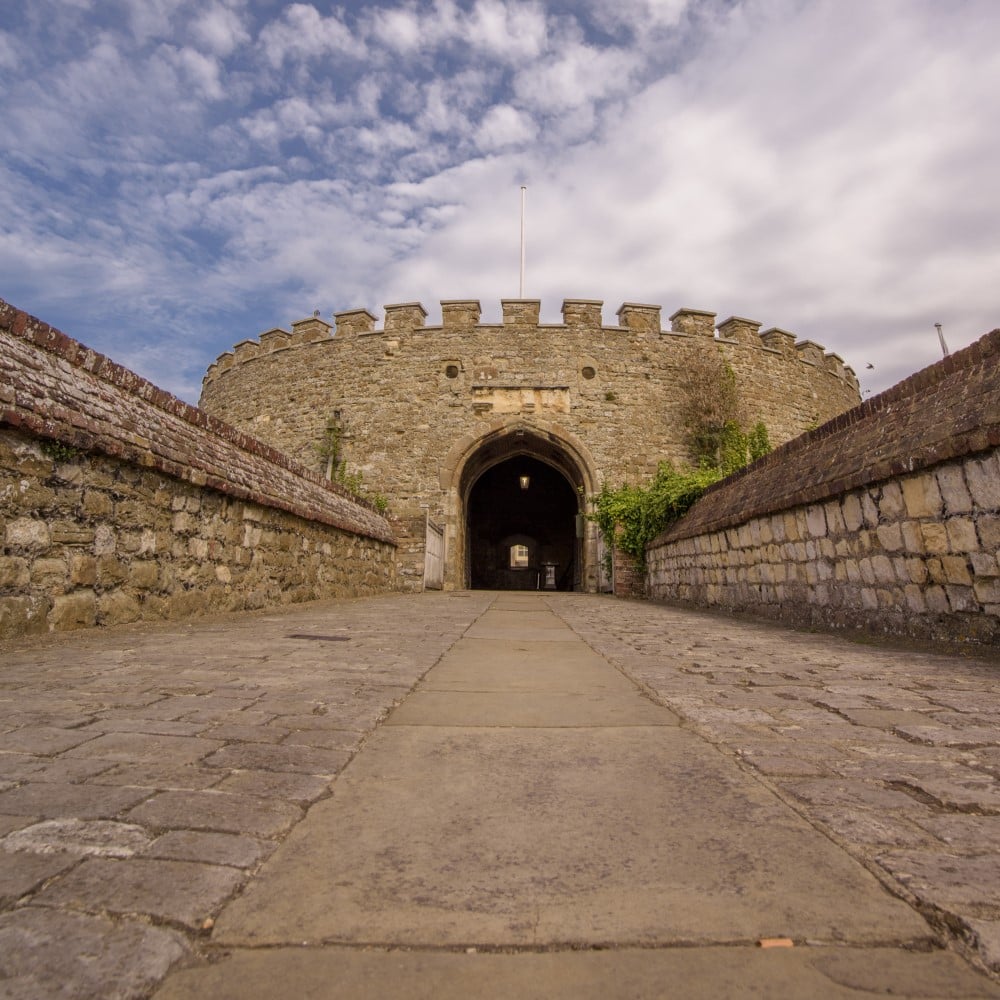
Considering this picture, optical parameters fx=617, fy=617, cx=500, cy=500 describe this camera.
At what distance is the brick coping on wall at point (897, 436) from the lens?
A: 370 centimetres

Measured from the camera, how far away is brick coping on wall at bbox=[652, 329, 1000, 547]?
3.70 metres

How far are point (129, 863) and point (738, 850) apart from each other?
1015 mm

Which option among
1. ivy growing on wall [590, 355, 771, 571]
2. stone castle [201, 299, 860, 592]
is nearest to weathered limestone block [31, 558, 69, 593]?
stone castle [201, 299, 860, 592]

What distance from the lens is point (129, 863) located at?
999 mm

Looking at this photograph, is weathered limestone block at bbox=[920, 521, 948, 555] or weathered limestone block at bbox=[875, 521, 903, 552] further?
weathered limestone block at bbox=[875, 521, 903, 552]

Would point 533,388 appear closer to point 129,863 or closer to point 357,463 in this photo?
point 357,463

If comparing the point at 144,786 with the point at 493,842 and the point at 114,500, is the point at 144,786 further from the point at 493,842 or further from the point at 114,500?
the point at 114,500

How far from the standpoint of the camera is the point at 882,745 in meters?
1.71

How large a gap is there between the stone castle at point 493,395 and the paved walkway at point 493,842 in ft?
42.0

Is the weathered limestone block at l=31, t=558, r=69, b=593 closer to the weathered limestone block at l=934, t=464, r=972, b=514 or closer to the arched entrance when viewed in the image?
the weathered limestone block at l=934, t=464, r=972, b=514

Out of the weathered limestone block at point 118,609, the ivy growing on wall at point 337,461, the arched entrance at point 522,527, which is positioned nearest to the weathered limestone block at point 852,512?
the weathered limestone block at point 118,609

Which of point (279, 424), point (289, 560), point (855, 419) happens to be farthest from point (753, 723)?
point (279, 424)

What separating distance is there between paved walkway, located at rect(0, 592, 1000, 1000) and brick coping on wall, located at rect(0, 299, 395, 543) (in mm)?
1908

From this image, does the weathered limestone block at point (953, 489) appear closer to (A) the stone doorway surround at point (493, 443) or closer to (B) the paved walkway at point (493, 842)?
(B) the paved walkway at point (493, 842)
